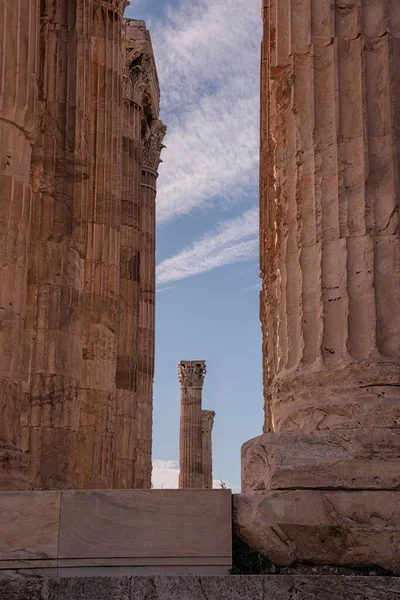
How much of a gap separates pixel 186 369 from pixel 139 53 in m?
24.2

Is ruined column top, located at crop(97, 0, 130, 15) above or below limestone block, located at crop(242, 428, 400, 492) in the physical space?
above

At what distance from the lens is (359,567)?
7.86 metres

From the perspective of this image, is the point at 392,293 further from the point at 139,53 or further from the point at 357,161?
the point at 139,53

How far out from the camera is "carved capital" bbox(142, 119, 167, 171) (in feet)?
113

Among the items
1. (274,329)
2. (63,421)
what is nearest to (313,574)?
(274,329)

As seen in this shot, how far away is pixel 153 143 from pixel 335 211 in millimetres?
26653

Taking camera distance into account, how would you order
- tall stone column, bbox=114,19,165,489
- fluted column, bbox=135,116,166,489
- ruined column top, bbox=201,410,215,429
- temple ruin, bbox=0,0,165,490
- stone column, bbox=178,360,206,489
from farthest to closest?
ruined column top, bbox=201,410,215,429 < stone column, bbox=178,360,206,489 < fluted column, bbox=135,116,166,489 < tall stone column, bbox=114,19,165,489 < temple ruin, bbox=0,0,165,490

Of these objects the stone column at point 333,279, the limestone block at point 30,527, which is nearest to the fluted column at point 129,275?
the stone column at point 333,279

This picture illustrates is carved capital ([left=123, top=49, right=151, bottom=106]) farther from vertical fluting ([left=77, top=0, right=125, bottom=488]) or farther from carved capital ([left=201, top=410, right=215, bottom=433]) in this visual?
carved capital ([left=201, top=410, right=215, bottom=433])

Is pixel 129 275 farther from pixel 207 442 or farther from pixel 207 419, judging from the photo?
pixel 207 419

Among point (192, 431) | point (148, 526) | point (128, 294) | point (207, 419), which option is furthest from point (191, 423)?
point (148, 526)

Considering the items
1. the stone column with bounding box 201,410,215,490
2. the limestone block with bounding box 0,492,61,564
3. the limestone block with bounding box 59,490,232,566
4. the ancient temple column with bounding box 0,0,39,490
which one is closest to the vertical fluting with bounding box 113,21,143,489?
the ancient temple column with bounding box 0,0,39,490

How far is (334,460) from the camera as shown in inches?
321

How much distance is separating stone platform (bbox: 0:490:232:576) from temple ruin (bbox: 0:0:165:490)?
4.82m
